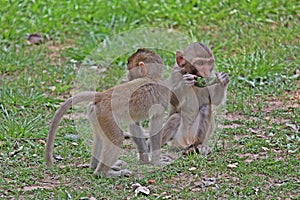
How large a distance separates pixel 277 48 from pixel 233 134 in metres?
3.07

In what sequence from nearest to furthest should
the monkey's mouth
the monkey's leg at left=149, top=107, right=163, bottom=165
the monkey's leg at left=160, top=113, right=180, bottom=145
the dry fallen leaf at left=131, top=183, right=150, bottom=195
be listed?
the dry fallen leaf at left=131, top=183, right=150, bottom=195
the monkey's leg at left=149, top=107, right=163, bottom=165
the monkey's mouth
the monkey's leg at left=160, top=113, right=180, bottom=145

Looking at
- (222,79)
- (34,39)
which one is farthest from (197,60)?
(34,39)

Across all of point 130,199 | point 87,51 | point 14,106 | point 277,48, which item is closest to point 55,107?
point 14,106

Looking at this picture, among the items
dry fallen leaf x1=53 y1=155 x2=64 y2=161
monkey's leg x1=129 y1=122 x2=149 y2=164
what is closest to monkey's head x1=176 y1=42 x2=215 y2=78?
monkey's leg x1=129 y1=122 x2=149 y2=164

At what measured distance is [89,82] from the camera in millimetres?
10461

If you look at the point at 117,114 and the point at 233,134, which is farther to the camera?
the point at 233,134

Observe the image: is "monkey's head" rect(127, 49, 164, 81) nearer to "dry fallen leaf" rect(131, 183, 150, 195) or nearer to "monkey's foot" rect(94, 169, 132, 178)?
"monkey's foot" rect(94, 169, 132, 178)

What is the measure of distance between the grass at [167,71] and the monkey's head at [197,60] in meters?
0.91

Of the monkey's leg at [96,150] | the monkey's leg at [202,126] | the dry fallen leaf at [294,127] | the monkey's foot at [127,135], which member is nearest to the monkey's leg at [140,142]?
→ the monkey's foot at [127,135]

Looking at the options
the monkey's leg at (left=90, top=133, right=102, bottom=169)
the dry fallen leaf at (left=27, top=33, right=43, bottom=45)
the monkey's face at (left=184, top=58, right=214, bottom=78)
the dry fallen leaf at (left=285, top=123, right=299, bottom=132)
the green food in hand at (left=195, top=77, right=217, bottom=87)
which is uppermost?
Result: the monkey's face at (left=184, top=58, right=214, bottom=78)

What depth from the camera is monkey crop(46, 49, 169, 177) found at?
698cm

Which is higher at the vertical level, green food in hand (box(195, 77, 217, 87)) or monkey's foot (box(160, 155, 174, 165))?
green food in hand (box(195, 77, 217, 87))

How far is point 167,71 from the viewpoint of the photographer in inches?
402

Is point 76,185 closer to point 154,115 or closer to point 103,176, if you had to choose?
point 103,176
